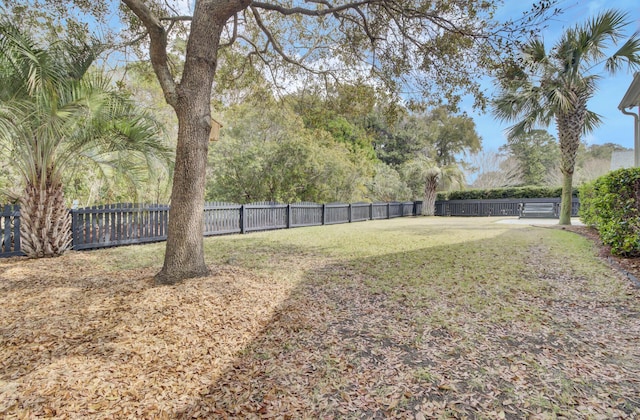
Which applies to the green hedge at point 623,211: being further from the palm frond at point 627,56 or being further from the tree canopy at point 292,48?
the palm frond at point 627,56

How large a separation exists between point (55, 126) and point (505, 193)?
23.2 m

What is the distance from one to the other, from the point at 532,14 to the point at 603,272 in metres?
3.89

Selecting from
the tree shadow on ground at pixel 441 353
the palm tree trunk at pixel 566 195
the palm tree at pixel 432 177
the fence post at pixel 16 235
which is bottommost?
the tree shadow on ground at pixel 441 353

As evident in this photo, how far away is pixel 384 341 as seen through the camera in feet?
8.61

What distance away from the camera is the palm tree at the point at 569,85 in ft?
29.3

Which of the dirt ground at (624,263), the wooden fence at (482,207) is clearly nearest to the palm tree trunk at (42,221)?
the dirt ground at (624,263)

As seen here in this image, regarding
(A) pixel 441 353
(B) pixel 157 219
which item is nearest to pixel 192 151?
(A) pixel 441 353

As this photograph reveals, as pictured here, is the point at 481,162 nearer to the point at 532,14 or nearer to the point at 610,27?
the point at 610,27

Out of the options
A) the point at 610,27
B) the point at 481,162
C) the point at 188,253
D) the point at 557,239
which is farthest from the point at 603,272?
the point at 481,162

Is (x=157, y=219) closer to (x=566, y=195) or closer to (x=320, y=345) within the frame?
(x=320, y=345)

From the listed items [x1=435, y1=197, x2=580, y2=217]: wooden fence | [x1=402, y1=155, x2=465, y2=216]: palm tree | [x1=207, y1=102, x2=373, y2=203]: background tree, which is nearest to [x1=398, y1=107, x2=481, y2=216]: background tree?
[x1=402, y1=155, x2=465, y2=216]: palm tree

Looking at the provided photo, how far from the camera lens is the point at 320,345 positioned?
8.36 feet

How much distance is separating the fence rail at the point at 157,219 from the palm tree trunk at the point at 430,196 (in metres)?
5.47

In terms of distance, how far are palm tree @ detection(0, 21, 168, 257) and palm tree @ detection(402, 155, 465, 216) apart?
58.1 ft
